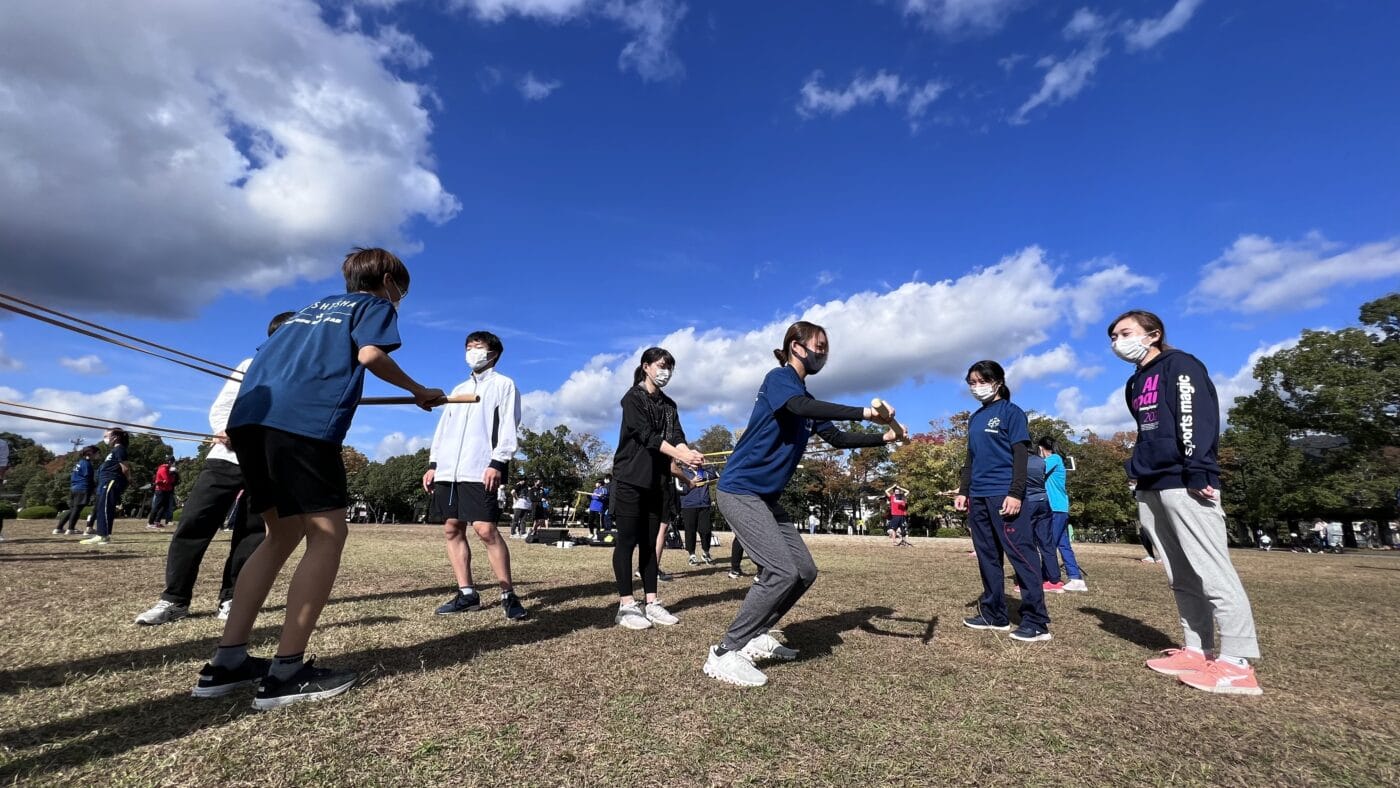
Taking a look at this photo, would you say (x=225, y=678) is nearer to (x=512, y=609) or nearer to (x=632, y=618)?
(x=512, y=609)

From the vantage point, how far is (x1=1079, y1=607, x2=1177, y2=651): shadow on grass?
4.92 metres

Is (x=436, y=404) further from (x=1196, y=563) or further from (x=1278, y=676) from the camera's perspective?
(x=1278, y=676)

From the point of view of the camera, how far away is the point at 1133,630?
546 cm

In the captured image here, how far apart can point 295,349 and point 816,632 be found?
404 centimetres

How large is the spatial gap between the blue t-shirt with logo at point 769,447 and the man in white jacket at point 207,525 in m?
3.38

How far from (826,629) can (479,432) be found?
10.8ft

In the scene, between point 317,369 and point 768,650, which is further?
point 768,650

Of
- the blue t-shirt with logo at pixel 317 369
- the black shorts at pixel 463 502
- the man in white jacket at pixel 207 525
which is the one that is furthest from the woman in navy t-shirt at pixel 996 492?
the man in white jacket at pixel 207 525

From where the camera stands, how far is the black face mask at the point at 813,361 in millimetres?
4125

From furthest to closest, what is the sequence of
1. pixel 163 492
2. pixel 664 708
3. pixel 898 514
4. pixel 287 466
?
pixel 898 514
pixel 163 492
pixel 664 708
pixel 287 466

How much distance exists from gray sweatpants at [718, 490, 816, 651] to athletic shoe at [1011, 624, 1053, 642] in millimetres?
2117

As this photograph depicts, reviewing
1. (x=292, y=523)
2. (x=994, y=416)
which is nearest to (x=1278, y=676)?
(x=994, y=416)

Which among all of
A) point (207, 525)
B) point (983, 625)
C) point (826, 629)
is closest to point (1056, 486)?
point (983, 625)

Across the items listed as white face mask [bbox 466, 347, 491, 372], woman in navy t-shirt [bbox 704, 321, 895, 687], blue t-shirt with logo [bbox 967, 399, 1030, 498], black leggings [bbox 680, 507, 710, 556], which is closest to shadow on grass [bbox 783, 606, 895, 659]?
woman in navy t-shirt [bbox 704, 321, 895, 687]
